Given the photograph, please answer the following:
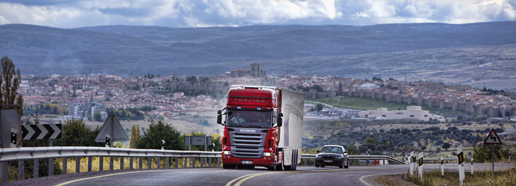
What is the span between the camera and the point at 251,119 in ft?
76.8

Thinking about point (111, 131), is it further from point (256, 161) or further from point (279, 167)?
point (279, 167)

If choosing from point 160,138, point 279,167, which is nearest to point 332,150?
point 279,167

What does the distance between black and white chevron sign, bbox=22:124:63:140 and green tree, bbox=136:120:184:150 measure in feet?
175

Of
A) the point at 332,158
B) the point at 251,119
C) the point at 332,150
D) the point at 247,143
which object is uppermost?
the point at 251,119

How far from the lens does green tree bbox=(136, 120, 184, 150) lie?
70000 mm

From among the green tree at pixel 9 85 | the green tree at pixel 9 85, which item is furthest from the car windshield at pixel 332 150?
the green tree at pixel 9 85

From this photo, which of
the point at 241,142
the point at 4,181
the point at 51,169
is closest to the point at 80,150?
the point at 51,169

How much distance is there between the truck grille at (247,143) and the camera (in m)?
23.3

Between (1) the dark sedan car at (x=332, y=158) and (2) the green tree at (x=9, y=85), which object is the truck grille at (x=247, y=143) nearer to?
(1) the dark sedan car at (x=332, y=158)

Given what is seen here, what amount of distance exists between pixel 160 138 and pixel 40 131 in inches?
2177

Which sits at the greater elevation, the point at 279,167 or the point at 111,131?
the point at 111,131

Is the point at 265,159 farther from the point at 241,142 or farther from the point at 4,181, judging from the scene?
the point at 4,181

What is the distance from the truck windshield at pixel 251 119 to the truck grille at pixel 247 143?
0.25 meters

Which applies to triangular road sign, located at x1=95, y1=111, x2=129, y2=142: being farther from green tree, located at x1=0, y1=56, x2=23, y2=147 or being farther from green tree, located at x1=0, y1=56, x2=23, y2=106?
green tree, located at x1=0, y1=56, x2=23, y2=106
